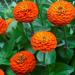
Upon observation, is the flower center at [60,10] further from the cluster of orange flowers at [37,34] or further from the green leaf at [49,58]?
the green leaf at [49,58]

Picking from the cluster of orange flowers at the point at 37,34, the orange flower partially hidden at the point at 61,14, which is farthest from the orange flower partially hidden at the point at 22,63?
the orange flower partially hidden at the point at 61,14

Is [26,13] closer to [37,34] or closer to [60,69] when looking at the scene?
[37,34]

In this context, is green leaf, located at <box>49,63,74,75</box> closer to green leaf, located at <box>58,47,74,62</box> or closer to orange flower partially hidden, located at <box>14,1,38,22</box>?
green leaf, located at <box>58,47,74,62</box>

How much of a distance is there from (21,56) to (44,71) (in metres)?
0.12

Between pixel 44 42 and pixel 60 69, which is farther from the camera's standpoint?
pixel 60 69

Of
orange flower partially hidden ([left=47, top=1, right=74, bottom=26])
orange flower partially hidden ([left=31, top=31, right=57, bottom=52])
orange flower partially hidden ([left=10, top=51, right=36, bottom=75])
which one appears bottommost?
orange flower partially hidden ([left=10, top=51, right=36, bottom=75])

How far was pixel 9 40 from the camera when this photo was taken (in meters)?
0.96

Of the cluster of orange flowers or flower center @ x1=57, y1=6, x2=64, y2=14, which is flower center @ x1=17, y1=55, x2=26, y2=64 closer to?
the cluster of orange flowers

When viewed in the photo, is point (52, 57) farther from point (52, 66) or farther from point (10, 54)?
point (10, 54)

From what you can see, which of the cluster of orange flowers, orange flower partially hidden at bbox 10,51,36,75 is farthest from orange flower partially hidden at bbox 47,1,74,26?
orange flower partially hidden at bbox 10,51,36,75

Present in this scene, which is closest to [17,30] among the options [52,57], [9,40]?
[9,40]

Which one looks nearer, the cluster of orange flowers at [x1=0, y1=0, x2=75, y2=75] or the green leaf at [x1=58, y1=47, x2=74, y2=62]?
the cluster of orange flowers at [x1=0, y1=0, x2=75, y2=75]

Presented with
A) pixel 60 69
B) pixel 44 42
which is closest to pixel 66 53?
pixel 60 69

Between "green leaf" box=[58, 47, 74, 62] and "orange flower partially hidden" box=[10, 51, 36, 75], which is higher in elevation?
"orange flower partially hidden" box=[10, 51, 36, 75]
